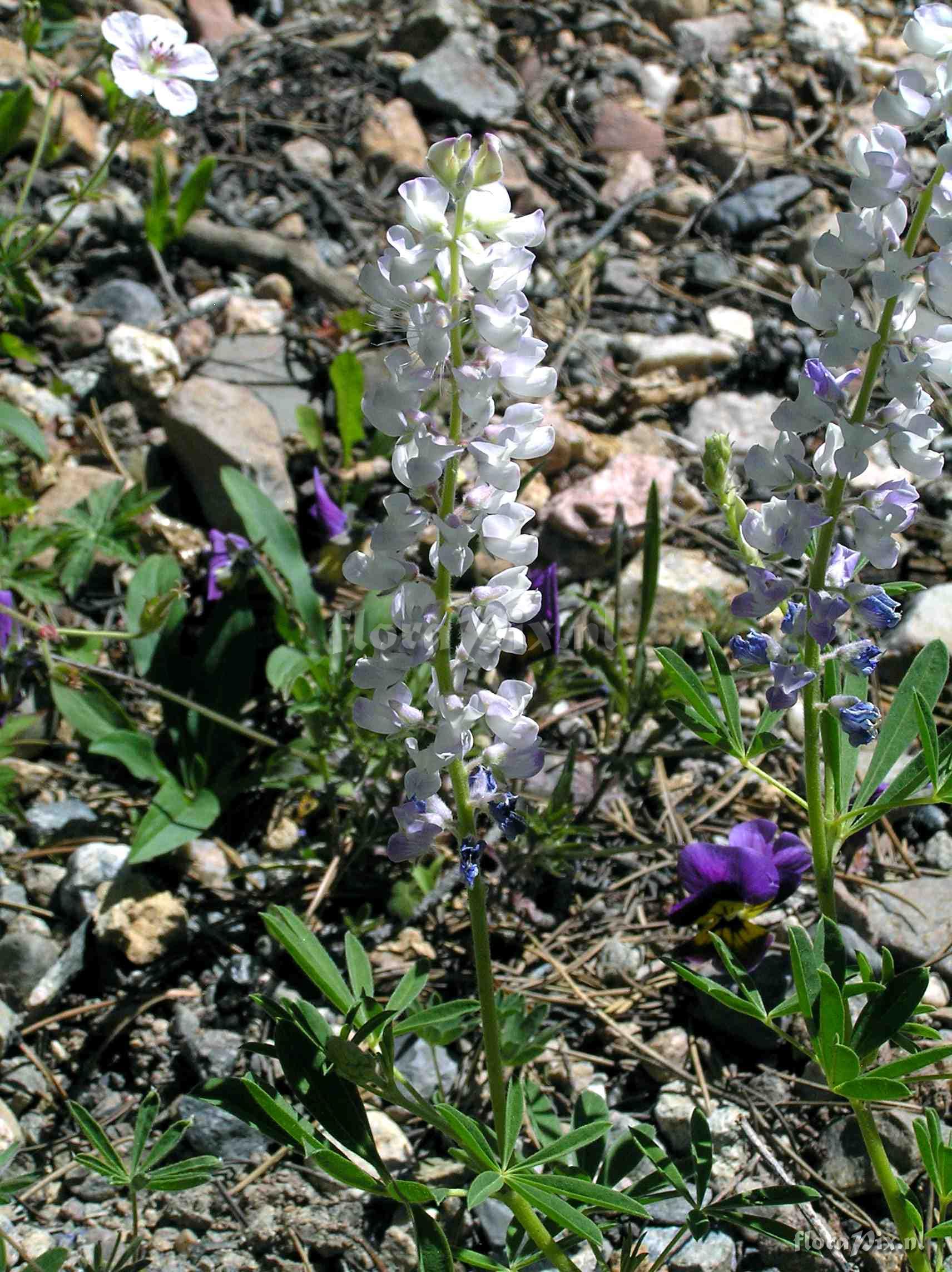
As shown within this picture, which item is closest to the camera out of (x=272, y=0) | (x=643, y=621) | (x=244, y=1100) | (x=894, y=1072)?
(x=894, y=1072)

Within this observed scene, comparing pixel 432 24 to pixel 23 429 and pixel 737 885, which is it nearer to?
pixel 23 429

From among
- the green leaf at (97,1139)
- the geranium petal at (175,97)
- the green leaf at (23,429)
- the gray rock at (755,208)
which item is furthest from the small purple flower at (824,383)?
the gray rock at (755,208)

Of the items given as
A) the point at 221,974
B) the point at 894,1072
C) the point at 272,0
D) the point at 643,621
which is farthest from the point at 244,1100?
the point at 272,0

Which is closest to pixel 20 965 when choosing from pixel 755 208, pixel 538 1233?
pixel 538 1233

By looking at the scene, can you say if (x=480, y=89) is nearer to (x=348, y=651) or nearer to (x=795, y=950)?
(x=348, y=651)

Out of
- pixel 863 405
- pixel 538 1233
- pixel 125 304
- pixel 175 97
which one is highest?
pixel 863 405

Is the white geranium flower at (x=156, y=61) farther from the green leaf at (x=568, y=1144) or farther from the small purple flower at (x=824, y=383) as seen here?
the green leaf at (x=568, y=1144)
